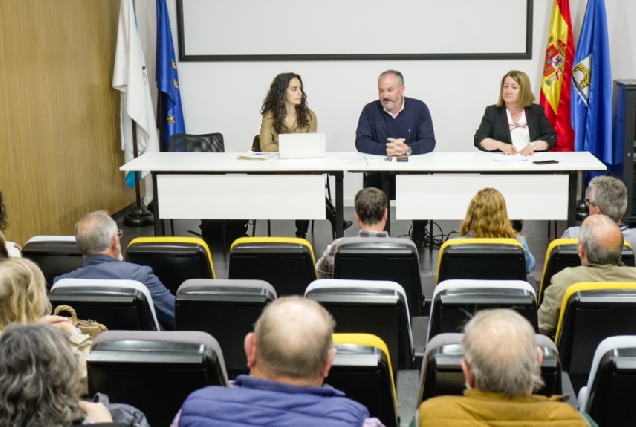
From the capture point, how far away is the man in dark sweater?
6.20 meters

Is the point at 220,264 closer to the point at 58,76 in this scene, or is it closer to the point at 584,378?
the point at 58,76

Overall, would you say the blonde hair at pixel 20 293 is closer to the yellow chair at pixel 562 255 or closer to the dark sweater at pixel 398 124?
the yellow chair at pixel 562 255

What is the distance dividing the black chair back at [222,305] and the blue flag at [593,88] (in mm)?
5145

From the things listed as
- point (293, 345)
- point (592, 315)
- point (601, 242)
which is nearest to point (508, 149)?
point (601, 242)

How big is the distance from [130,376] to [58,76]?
4566 mm

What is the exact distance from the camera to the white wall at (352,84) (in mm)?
7691

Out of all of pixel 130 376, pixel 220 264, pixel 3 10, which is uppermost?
pixel 3 10

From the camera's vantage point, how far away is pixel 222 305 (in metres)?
2.96

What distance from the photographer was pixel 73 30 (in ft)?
21.7

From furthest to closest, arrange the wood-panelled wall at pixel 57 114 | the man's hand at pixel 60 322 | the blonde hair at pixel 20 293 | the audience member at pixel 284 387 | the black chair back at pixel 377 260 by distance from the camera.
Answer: the wood-panelled wall at pixel 57 114 → the black chair back at pixel 377 260 → the man's hand at pixel 60 322 → the blonde hair at pixel 20 293 → the audience member at pixel 284 387

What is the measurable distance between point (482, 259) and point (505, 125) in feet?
9.75

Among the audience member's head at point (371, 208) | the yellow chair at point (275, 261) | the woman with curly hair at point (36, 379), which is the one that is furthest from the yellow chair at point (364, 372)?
the audience member's head at point (371, 208)

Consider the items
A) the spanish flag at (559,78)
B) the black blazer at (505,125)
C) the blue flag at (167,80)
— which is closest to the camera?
the black blazer at (505,125)

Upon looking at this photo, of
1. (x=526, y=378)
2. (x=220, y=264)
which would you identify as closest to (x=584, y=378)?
(x=526, y=378)
